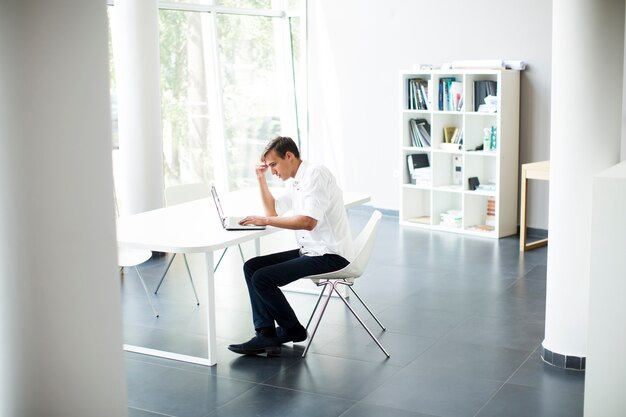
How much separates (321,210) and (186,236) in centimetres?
85

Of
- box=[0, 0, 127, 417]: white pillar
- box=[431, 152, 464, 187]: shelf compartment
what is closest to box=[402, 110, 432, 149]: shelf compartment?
box=[431, 152, 464, 187]: shelf compartment

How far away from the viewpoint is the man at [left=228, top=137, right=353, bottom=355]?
5.26 metres

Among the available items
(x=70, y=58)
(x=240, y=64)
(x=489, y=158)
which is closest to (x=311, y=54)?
(x=240, y=64)

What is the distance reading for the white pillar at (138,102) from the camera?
25.6ft

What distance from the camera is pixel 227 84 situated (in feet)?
35.0

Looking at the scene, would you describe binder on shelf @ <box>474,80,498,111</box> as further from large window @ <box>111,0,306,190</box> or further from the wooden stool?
large window @ <box>111,0,306,190</box>

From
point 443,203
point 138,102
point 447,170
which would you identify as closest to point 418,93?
point 447,170

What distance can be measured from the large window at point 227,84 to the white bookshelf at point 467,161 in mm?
2077

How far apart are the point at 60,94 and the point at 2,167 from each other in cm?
31

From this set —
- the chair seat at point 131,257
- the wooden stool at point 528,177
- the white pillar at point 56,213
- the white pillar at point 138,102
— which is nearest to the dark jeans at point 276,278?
the chair seat at point 131,257

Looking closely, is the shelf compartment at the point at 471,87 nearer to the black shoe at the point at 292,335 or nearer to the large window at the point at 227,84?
the large window at the point at 227,84

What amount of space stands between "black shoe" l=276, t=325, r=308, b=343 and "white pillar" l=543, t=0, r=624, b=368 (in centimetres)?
153

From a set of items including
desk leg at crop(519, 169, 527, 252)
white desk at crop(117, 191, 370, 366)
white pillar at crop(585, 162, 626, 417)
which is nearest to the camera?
white pillar at crop(585, 162, 626, 417)

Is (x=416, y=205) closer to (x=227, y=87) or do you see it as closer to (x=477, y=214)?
(x=477, y=214)
